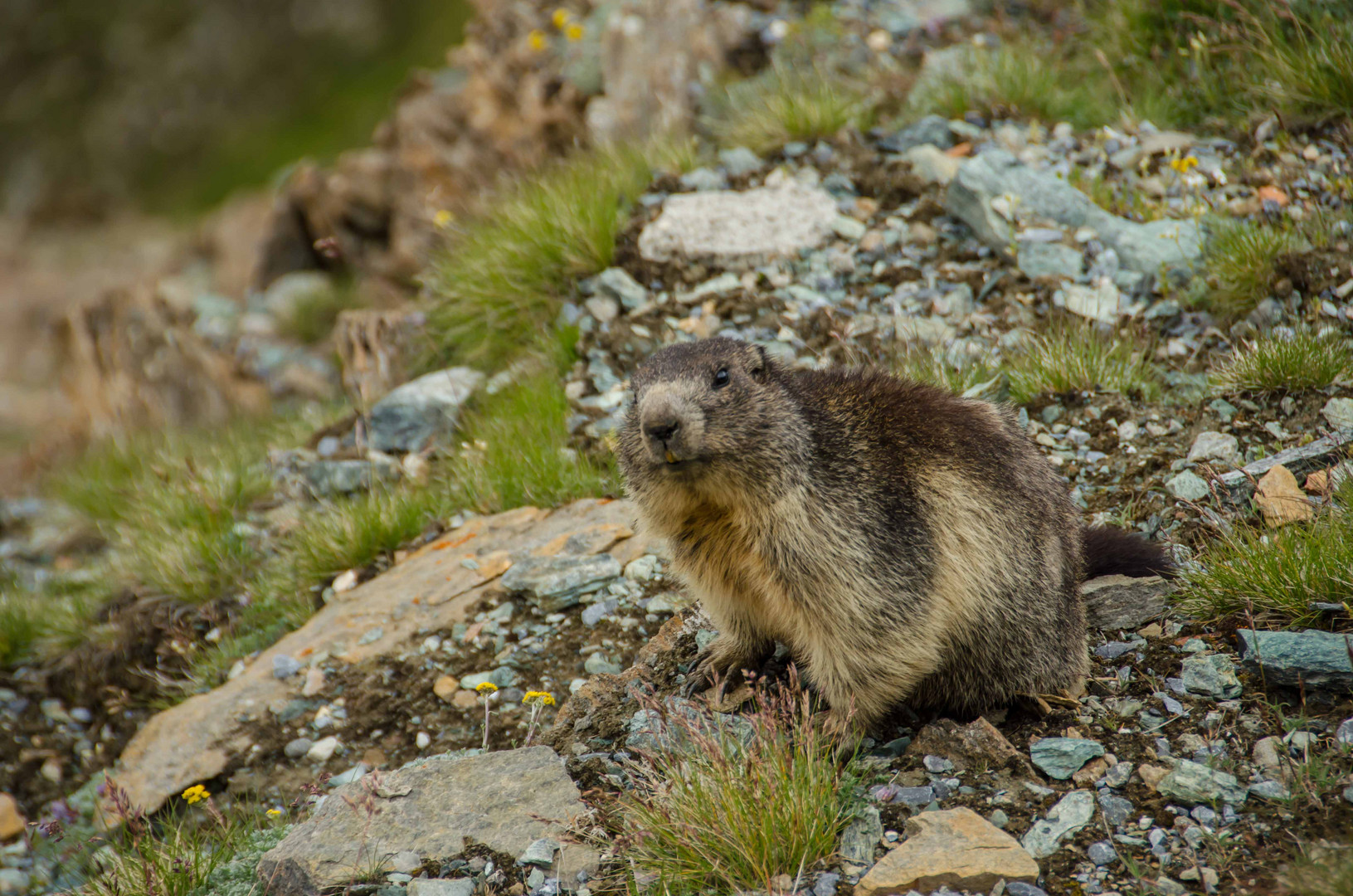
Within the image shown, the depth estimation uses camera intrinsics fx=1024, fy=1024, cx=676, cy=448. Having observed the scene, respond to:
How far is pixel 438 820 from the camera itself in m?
4.54

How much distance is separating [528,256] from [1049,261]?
411 cm

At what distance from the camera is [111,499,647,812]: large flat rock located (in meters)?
6.10

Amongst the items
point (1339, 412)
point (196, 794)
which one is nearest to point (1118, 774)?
point (1339, 412)

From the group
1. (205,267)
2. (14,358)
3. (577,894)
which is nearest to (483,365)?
(577,894)

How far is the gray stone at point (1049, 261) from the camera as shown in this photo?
7625mm

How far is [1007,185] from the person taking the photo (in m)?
8.16

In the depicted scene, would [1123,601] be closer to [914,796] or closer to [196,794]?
[914,796]

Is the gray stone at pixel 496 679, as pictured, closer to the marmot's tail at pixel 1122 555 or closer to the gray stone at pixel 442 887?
the gray stone at pixel 442 887

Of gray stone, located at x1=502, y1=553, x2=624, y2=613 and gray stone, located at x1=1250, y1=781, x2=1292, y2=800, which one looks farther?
gray stone, located at x1=502, y1=553, x2=624, y2=613

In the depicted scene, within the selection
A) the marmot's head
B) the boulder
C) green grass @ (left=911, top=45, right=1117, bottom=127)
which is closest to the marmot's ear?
the marmot's head

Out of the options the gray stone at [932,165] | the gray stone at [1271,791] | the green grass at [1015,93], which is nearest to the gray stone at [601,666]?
the gray stone at [1271,791]

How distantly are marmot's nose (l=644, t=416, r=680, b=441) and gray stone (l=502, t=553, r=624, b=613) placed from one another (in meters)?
2.13

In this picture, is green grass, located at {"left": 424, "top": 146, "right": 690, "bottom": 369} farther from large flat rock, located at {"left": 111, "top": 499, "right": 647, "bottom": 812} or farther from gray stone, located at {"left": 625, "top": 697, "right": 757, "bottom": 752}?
gray stone, located at {"left": 625, "top": 697, "right": 757, "bottom": 752}

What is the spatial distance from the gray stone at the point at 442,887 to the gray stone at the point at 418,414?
436cm
